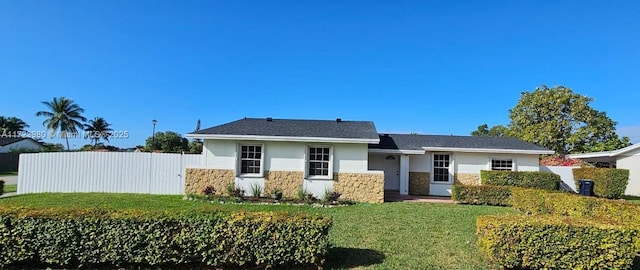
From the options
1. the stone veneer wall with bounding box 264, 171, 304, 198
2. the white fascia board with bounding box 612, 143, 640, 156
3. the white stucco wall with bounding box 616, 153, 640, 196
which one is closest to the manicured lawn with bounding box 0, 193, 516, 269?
the stone veneer wall with bounding box 264, 171, 304, 198

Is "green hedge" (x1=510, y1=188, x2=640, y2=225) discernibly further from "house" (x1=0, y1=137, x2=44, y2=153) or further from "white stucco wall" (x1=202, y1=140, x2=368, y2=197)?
"house" (x1=0, y1=137, x2=44, y2=153)

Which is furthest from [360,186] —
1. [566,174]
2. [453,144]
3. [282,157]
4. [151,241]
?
[566,174]

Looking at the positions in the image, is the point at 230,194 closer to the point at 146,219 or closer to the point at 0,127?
the point at 146,219

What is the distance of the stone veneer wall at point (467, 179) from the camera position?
52.6 ft

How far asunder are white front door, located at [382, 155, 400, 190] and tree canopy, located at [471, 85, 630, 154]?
21.7 meters

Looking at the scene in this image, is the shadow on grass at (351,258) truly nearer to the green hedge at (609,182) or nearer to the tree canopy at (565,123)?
the green hedge at (609,182)

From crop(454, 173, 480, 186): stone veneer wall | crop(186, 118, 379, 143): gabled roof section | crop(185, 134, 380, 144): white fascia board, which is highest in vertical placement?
crop(186, 118, 379, 143): gabled roof section

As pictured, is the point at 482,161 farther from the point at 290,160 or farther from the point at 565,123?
the point at 565,123

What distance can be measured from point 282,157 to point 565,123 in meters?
30.1

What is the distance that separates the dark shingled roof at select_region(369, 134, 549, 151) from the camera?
16.3 m

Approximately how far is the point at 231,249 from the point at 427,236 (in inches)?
179

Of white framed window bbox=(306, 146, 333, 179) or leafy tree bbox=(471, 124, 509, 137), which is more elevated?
leafy tree bbox=(471, 124, 509, 137)

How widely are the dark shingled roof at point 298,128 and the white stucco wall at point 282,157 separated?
41 centimetres

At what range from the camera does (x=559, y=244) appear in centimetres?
510
